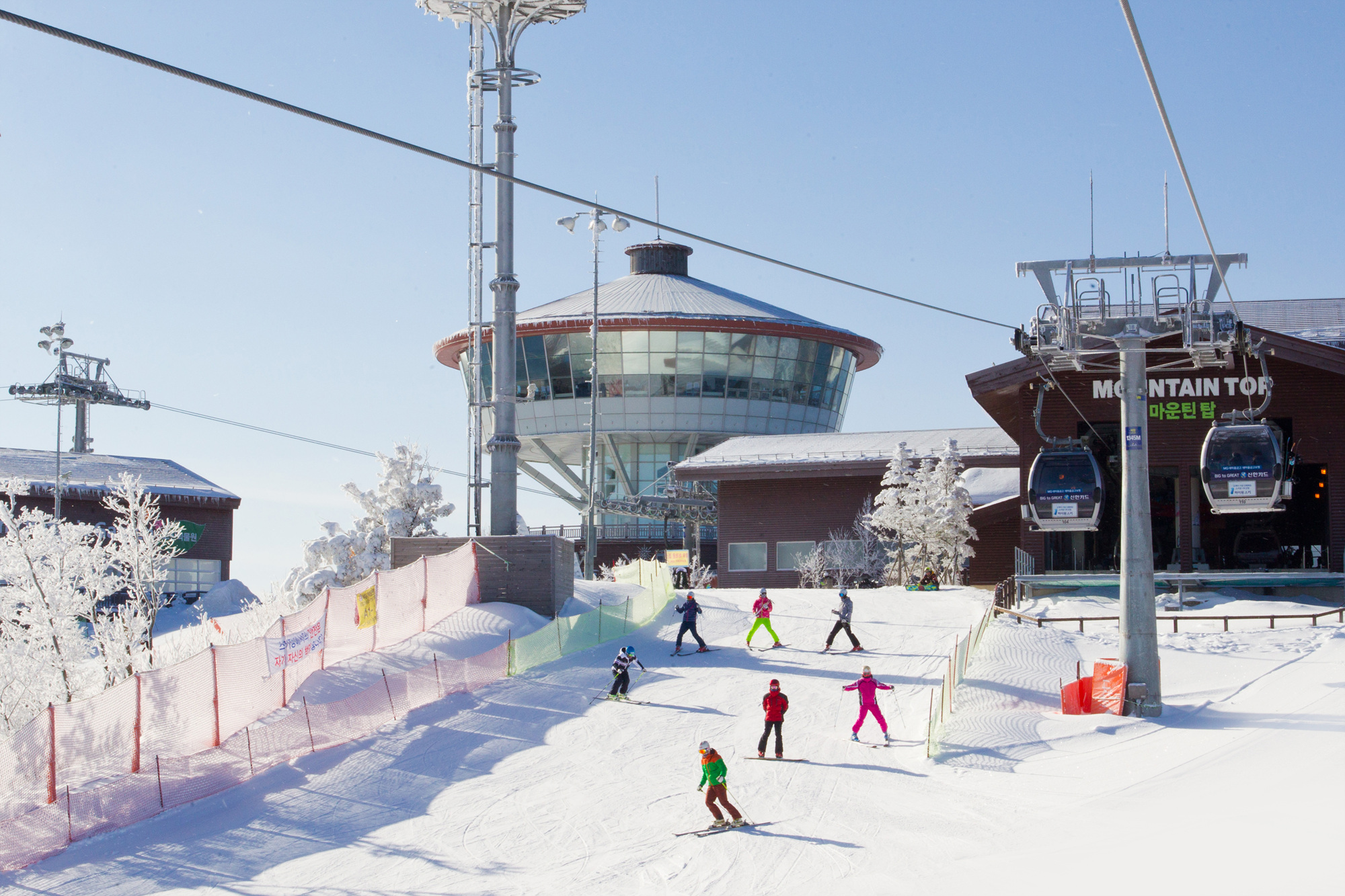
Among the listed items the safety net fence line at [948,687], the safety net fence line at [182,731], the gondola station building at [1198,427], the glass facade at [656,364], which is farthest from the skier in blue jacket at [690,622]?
the glass facade at [656,364]

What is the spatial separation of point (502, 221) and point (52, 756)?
14541mm

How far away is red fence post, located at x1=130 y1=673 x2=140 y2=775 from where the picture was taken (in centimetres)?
1747

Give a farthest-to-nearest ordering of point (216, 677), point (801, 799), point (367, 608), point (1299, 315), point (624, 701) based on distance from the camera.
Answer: point (1299, 315)
point (367, 608)
point (624, 701)
point (216, 677)
point (801, 799)

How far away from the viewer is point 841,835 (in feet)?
46.4

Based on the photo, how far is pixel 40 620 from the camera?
36.8 meters

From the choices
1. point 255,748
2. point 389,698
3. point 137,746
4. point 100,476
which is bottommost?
point 255,748

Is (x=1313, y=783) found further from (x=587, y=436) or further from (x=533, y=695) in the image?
(x=587, y=436)

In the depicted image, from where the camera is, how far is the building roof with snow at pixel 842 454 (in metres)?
45.4

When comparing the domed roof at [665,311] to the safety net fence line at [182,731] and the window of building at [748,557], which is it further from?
the safety net fence line at [182,731]

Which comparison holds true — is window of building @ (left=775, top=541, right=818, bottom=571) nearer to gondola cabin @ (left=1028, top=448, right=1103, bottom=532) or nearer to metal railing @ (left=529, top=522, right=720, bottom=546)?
metal railing @ (left=529, top=522, right=720, bottom=546)

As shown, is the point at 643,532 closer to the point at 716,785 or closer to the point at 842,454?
the point at 842,454

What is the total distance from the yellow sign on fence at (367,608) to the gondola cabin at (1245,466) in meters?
14.9

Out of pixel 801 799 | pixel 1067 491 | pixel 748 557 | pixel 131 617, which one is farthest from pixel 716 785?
pixel 748 557

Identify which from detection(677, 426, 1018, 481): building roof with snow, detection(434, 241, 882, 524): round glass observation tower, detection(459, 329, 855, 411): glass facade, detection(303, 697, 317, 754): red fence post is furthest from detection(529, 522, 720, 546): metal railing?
detection(303, 697, 317, 754): red fence post
